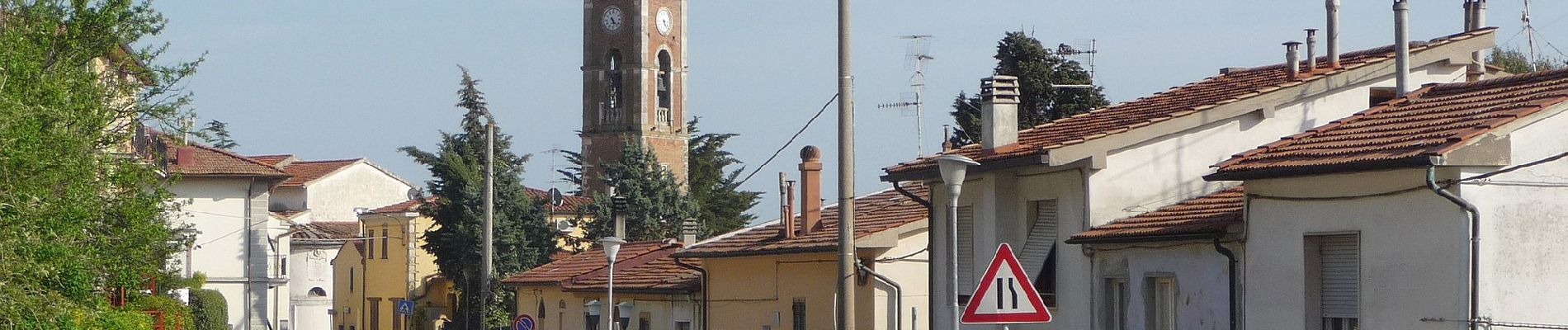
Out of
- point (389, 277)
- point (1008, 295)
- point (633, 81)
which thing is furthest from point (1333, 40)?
point (633, 81)

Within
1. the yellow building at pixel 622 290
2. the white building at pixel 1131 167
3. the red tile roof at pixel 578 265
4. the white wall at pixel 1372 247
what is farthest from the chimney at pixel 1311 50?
the red tile roof at pixel 578 265

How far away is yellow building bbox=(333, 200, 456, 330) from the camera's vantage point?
64875mm

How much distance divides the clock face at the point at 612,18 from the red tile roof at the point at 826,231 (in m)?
45.0

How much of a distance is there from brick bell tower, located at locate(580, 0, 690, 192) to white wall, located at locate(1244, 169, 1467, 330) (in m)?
61.1

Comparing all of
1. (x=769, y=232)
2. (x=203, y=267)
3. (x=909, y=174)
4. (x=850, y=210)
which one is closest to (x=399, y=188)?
(x=203, y=267)

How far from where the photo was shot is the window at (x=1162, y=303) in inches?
739

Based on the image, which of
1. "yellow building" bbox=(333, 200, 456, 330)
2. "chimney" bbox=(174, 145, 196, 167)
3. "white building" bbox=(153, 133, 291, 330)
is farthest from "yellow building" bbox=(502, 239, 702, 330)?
"yellow building" bbox=(333, 200, 456, 330)

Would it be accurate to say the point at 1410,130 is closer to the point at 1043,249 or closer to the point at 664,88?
the point at 1043,249

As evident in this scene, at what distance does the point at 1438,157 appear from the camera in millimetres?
14188

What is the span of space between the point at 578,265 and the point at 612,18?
37183mm

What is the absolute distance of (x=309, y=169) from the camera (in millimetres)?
84750

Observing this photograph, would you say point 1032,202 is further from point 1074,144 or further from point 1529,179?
point 1529,179

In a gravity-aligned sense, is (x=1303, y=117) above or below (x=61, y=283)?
above

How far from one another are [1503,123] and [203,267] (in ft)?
144
